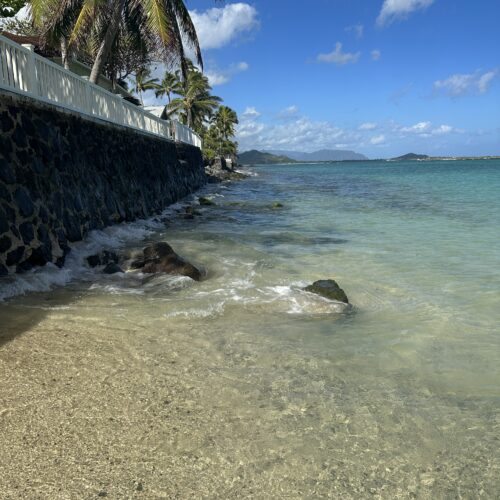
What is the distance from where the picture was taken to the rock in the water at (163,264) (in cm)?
782

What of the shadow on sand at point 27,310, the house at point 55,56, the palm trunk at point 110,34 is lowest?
the shadow on sand at point 27,310

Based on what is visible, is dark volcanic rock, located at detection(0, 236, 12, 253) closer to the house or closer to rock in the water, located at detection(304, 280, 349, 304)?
rock in the water, located at detection(304, 280, 349, 304)

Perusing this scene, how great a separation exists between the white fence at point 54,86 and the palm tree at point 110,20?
8.97 feet

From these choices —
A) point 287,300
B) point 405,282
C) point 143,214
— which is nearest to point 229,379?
point 287,300

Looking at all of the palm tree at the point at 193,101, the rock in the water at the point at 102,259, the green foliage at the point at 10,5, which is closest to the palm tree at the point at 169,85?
the palm tree at the point at 193,101

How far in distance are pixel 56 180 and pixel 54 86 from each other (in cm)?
234

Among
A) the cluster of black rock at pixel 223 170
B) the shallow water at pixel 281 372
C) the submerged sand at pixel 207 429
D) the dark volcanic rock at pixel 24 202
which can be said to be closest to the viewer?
the submerged sand at pixel 207 429

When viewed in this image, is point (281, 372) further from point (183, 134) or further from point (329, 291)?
point (183, 134)

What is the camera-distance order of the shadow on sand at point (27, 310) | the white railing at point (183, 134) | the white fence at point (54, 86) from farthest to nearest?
1. the white railing at point (183, 134)
2. the white fence at point (54, 86)
3. the shadow on sand at point (27, 310)

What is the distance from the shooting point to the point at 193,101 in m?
54.9

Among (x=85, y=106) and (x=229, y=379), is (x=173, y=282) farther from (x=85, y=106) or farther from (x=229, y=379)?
(x=85, y=106)

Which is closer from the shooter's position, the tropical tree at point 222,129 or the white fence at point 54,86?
the white fence at point 54,86

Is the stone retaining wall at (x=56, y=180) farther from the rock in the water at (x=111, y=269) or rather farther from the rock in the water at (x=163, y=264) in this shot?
the rock in the water at (x=163, y=264)

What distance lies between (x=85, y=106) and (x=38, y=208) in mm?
4920
